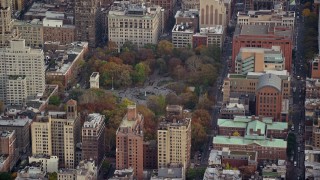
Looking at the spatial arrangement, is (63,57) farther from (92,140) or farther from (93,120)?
(92,140)

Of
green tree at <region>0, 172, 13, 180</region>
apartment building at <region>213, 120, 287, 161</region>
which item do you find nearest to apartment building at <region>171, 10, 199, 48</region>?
apartment building at <region>213, 120, 287, 161</region>

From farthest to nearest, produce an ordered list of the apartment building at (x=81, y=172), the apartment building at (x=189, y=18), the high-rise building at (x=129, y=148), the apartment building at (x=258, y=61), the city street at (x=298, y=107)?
the apartment building at (x=189, y=18) → the apartment building at (x=258, y=61) → the city street at (x=298, y=107) → the high-rise building at (x=129, y=148) → the apartment building at (x=81, y=172)

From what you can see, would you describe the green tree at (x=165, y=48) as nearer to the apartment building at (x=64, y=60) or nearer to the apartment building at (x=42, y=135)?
the apartment building at (x=64, y=60)

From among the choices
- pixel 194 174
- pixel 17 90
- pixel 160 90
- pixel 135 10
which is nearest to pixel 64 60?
pixel 17 90

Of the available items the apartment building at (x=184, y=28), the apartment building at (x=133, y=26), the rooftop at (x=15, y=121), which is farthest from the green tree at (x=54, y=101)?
the apartment building at (x=184, y=28)

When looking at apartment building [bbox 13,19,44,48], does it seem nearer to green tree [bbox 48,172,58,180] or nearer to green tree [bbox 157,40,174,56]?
green tree [bbox 157,40,174,56]
